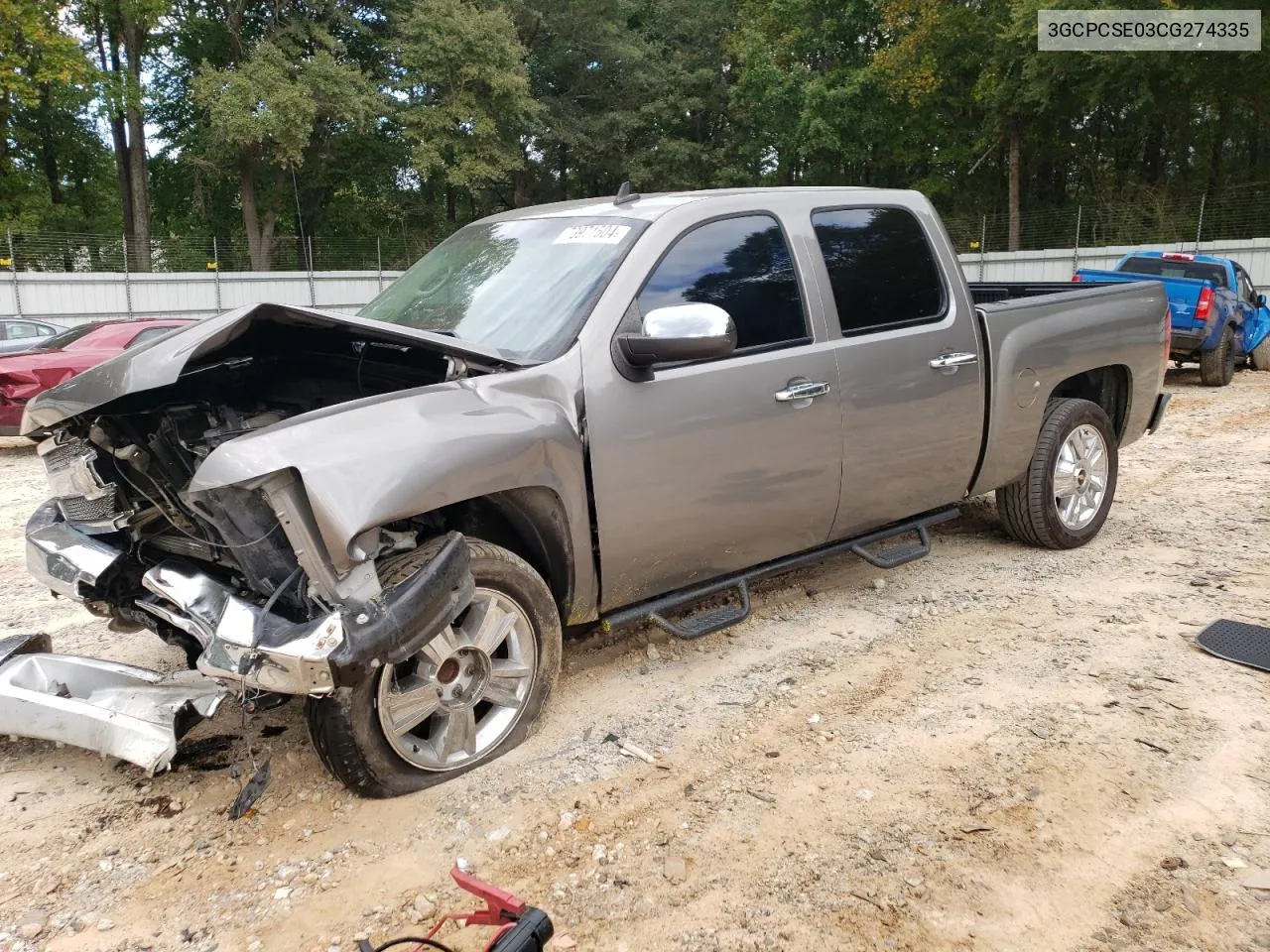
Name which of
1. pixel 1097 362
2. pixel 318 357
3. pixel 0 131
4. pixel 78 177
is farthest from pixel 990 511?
pixel 78 177

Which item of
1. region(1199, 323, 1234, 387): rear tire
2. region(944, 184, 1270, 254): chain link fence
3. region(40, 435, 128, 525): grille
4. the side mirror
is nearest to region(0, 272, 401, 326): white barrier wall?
region(1199, 323, 1234, 387): rear tire

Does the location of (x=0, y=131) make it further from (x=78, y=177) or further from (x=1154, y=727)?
(x=1154, y=727)

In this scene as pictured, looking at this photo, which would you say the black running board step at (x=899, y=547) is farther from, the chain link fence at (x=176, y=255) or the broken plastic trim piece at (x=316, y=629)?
the chain link fence at (x=176, y=255)

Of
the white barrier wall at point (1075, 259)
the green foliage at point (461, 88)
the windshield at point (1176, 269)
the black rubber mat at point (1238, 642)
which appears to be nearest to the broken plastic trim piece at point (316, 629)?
the black rubber mat at point (1238, 642)

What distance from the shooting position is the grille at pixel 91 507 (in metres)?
3.23

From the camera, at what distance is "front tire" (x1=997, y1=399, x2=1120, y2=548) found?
5.20 m

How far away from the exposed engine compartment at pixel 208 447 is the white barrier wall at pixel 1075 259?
2139cm

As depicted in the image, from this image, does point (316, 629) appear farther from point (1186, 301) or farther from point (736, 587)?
point (1186, 301)

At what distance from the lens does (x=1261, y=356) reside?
1501 cm

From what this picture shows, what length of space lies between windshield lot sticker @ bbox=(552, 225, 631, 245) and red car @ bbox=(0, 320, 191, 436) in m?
6.56

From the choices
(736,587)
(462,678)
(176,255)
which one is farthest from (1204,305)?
(176,255)

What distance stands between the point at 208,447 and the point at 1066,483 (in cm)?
447

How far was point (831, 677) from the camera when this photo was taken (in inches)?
157

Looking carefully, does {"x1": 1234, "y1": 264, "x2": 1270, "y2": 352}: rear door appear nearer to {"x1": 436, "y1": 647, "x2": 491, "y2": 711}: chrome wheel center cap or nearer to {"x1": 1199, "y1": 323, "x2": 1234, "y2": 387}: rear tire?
{"x1": 1199, "y1": 323, "x2": 1234, "y2": 387}: rear tire
